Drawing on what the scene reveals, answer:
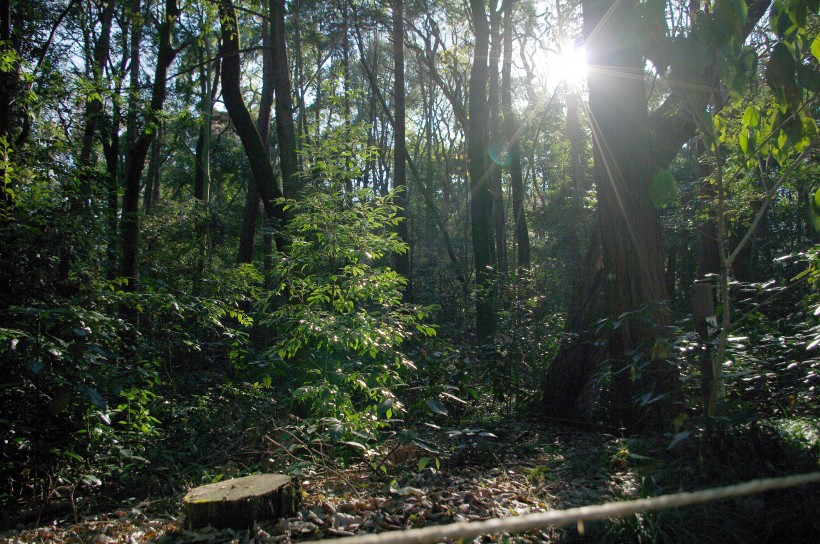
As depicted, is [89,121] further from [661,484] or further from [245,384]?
[661,484]

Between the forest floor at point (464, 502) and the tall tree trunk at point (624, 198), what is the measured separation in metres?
0.97

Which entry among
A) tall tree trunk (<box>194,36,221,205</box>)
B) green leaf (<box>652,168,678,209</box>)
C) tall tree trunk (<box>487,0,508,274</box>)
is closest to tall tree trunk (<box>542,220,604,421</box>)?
green leaf (<box>652,168,678,209</box>)

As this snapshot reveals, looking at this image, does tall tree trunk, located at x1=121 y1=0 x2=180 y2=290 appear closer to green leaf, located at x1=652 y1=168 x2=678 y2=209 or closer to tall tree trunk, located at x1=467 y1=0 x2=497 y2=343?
tall tree trunk, located at x1=467 y1=0 x2=497 y2=343

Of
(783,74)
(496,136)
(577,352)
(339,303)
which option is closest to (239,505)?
(339,303)

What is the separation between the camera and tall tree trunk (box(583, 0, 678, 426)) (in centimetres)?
518

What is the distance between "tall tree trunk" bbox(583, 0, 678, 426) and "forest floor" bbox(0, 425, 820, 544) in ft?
3.20

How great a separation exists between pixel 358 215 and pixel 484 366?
2.81 m

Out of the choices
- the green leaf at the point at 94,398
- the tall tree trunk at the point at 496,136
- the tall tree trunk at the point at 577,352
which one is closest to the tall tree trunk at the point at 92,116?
the green leaf at the point at 94,398

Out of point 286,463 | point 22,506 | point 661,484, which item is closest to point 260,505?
point 286,463

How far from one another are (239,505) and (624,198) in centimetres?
422

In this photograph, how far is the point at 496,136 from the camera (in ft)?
61.6

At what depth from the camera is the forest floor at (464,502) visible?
113 inches

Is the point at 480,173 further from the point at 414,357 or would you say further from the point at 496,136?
the point at 496,136

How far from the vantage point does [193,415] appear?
229 inches
